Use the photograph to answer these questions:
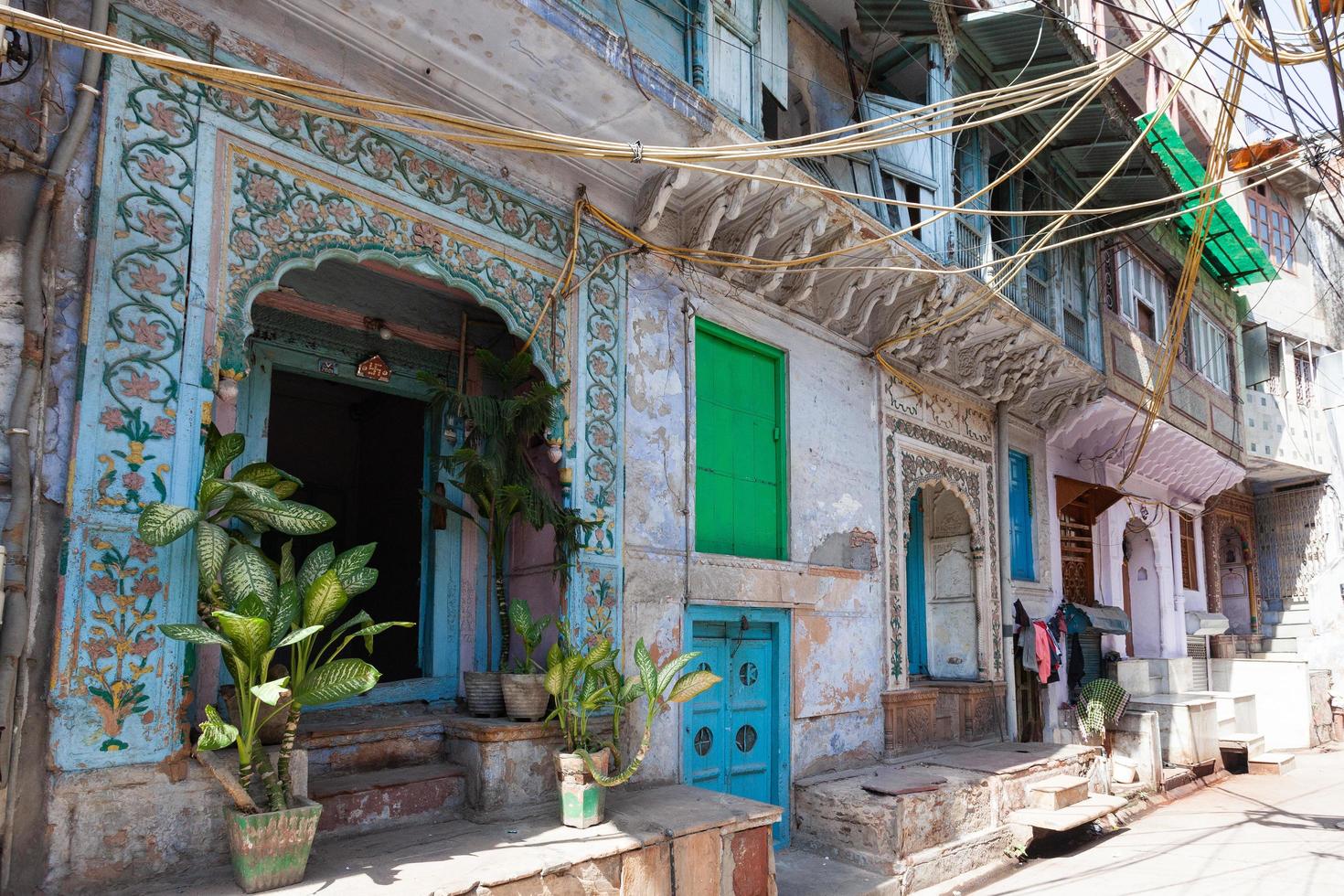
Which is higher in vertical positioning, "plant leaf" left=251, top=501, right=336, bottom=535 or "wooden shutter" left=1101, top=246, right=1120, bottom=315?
"wooden shutter" left=1101, top=246, right=1120, bottom=315

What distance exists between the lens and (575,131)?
17.9 ft

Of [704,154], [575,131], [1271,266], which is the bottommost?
[704,154]

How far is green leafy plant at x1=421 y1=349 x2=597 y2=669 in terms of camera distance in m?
5.03

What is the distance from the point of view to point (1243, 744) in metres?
11.8

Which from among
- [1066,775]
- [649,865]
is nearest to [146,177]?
[649,865]

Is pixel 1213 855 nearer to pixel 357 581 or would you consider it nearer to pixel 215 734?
pixel 357 581

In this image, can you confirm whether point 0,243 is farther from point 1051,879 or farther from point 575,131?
point 1051,879

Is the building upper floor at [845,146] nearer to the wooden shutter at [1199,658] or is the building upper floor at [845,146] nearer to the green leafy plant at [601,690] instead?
the green leafy plant at [601,690]

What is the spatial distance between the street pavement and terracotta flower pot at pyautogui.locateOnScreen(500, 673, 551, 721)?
3653 millimetres

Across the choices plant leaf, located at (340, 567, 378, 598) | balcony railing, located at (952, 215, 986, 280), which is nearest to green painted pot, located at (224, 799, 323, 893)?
plant leaf, located at (340, 567, 378, 598)

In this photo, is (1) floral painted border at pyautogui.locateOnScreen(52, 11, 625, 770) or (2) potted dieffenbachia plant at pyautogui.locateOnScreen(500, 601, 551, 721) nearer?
(1) floral painted border at pyautogui.locateOnScreen(52, 11, 625, 770)

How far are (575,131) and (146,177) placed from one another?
244cm

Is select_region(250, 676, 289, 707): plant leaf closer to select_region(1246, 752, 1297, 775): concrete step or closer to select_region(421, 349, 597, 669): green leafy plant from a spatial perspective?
select_region(421, 349, 597, 669): green leafy plant

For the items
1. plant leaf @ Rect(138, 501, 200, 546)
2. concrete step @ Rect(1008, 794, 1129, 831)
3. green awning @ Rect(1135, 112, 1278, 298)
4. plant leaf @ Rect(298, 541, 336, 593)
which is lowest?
concrete step @ Rect(1008, 794, 1129, 831)
